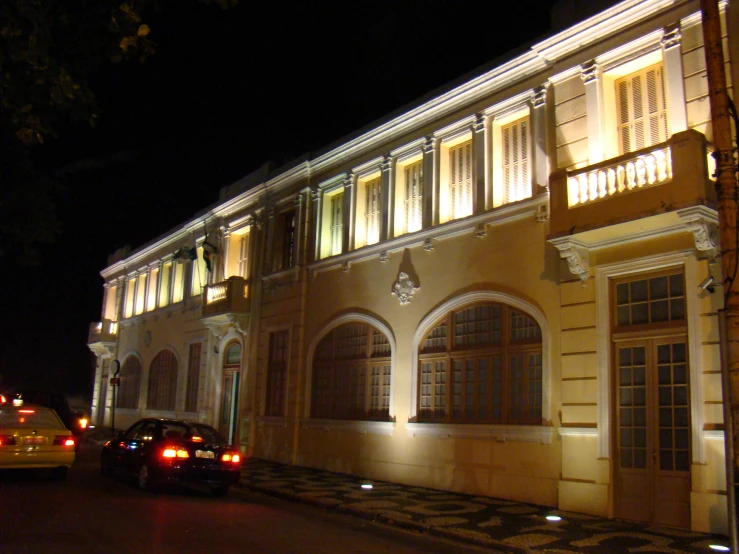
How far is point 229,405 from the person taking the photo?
24094 millimetres

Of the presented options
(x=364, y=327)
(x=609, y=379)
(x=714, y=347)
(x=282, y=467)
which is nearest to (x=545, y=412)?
(x=609, y=379)

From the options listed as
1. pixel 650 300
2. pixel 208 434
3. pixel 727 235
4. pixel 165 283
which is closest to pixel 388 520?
pixel 208 434

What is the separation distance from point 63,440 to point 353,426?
705cm

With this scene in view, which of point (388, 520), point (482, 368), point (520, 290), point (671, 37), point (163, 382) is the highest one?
point (671, 37)

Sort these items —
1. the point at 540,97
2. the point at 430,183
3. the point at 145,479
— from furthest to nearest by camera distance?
the point at 430,183
the point at 540,97
the point at 145,479

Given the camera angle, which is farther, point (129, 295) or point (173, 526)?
point (129, 295)

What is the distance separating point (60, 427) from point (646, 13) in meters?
14.1

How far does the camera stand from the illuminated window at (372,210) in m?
18.6

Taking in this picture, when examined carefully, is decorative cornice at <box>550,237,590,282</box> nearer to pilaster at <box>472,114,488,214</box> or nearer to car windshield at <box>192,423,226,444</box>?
pilaster at <box>472,114,488,214</box>

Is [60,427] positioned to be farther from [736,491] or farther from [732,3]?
[732,3]

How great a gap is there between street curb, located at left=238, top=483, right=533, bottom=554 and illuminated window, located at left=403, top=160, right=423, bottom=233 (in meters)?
7.07

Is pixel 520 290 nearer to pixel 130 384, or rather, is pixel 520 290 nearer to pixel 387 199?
pixel 387 199

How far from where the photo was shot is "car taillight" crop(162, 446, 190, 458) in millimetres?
12998

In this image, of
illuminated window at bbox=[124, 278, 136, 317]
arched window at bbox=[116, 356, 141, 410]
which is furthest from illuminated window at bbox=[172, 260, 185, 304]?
illuminated window at bbox=[124, 278, 136, 317]
